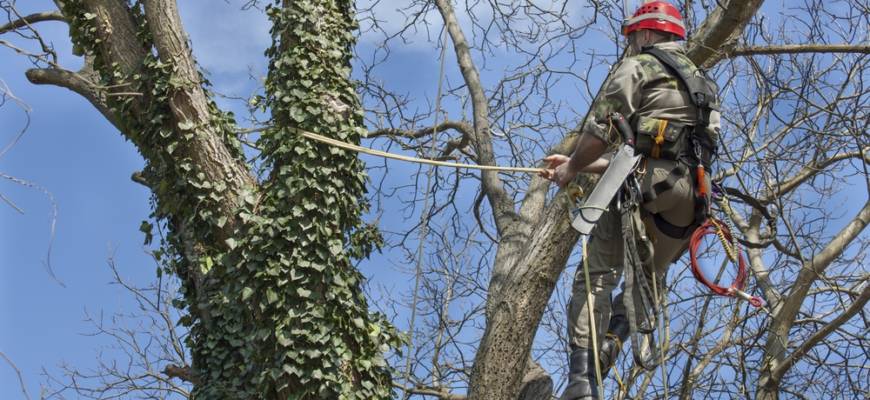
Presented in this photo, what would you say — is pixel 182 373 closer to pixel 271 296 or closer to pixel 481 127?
pixel 271 296

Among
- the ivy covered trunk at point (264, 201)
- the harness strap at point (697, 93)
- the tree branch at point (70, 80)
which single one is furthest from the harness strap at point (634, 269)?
the tree branch at point (70, 80)

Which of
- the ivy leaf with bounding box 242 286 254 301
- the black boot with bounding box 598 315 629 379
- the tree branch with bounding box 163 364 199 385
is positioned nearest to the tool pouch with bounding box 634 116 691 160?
the black boot with bounding box 598 315 629 379

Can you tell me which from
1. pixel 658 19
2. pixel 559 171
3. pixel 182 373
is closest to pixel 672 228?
pixel 559 171

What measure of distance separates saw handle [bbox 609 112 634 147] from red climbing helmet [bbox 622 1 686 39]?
A: 22.2 inches

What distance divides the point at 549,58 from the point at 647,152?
488 centimetres

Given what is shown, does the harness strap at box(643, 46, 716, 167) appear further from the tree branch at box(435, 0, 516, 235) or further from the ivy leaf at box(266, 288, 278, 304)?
the tree branch at box(435, 0, 516, 235)

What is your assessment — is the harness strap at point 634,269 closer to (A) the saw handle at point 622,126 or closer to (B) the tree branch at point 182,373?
(A) the saw handle at point 622,126

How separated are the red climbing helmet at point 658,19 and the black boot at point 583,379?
1.66 metres

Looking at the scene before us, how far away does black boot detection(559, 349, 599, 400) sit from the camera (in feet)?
17.9

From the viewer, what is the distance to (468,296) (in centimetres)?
1155

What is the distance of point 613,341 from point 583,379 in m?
0.27

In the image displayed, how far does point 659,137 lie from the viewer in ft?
17.7

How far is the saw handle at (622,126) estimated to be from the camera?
5.33m

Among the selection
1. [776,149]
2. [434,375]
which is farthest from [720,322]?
[434,375]
